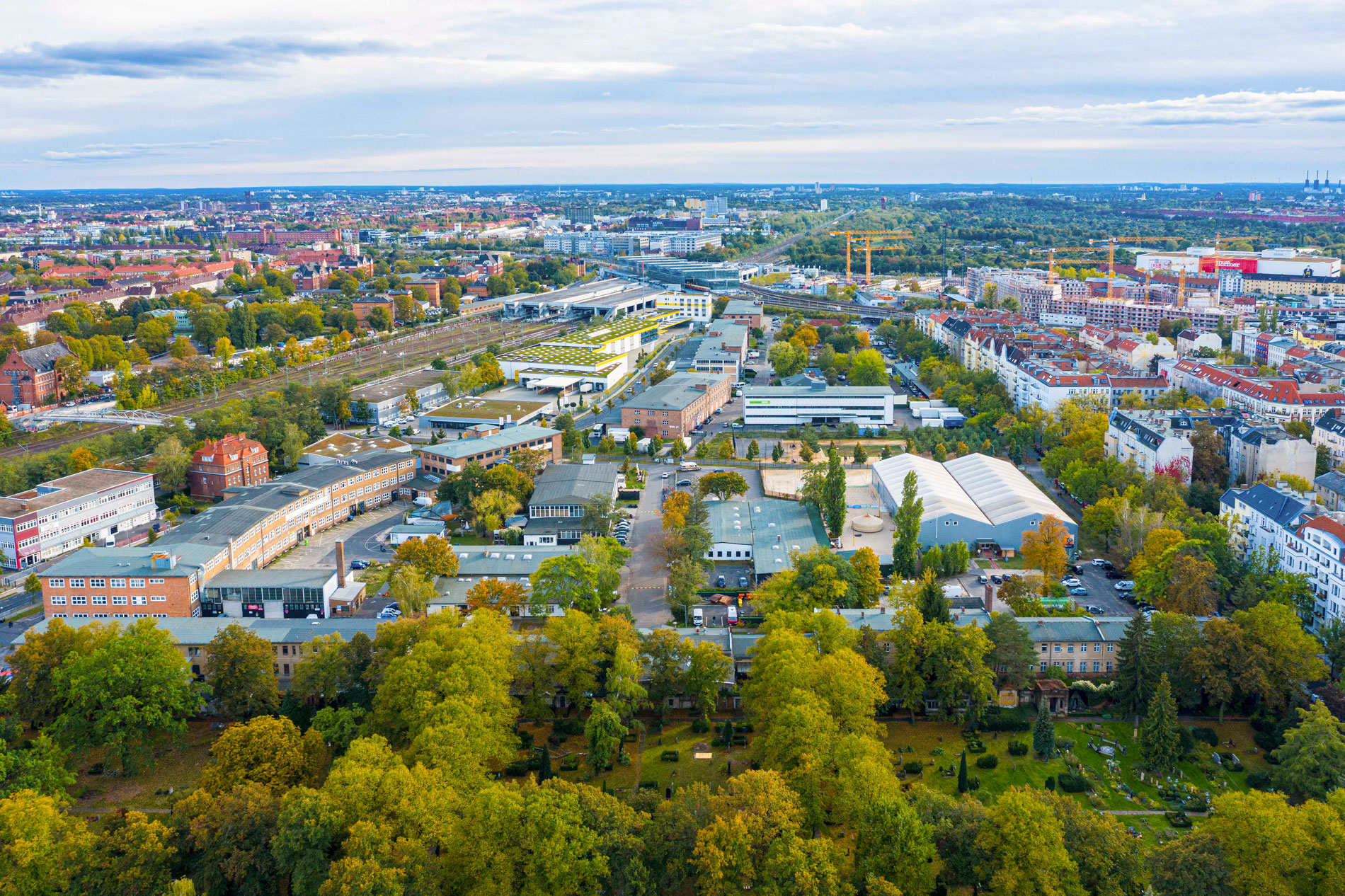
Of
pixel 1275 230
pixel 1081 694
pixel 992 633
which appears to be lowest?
pixel 1081 694

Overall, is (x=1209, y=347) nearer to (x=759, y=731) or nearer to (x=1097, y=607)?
(x=1097, y=607)

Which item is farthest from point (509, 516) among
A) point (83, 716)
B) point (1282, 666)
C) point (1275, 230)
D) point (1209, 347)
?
point (1275, 230)

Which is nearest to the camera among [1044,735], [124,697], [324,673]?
[124,697]

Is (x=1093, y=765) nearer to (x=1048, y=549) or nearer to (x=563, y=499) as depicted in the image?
(x=1048, y=549)

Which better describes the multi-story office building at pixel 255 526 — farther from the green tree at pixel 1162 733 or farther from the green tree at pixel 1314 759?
the green tree at pixel 1314 759

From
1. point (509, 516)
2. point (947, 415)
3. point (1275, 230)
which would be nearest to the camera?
point (509, 516)

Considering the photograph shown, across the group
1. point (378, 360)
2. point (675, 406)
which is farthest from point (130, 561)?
point (378, 360)
